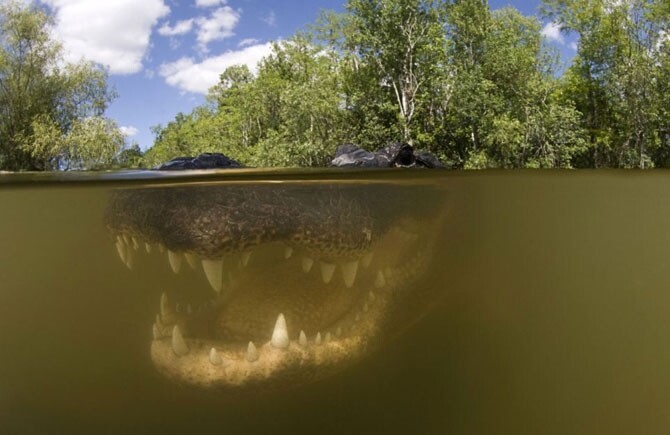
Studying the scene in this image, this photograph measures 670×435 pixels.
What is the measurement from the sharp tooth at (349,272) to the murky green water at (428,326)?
0.02 metres

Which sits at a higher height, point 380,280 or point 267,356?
point 380,280

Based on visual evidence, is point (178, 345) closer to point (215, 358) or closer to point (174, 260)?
point (215, 358)

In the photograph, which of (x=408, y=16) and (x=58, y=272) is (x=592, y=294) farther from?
(x=408, y=16)

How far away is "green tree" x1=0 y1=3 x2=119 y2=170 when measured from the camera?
21.8 m

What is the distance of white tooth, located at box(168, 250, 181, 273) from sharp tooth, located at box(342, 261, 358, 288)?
52 cm

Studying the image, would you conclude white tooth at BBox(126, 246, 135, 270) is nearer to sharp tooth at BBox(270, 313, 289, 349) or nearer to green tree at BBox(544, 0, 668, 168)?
sharp tooth at BBox(270, 313, 289, 349)

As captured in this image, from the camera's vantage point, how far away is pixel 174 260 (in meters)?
1.75

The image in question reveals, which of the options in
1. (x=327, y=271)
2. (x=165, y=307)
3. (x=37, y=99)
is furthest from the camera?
(x=37, y=99)

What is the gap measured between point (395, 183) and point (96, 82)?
2433 cm

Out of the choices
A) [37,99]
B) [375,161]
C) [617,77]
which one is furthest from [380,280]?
[37,99]

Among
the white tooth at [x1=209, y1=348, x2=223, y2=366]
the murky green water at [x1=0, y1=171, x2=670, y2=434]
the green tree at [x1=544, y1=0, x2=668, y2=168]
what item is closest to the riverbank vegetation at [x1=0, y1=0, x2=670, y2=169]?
the green tree at [x1=544, y1=0, x2=668, y2=168]

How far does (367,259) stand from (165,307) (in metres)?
0.71

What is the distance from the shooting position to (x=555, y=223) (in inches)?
91.1

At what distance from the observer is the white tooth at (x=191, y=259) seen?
1701 millimetres
